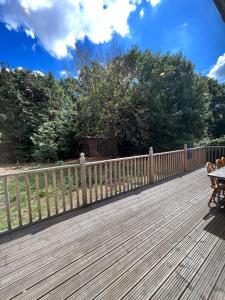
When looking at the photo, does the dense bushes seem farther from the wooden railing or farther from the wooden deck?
the wooden deck

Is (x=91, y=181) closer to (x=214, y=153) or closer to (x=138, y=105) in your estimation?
(x=214, y=153)

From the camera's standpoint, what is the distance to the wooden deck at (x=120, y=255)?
1710 millimetres

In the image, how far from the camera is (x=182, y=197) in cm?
404

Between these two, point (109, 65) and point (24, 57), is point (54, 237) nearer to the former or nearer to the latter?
point (109, 65)

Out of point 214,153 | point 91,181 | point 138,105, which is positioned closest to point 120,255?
point 91,181

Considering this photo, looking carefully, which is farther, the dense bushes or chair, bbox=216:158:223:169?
the dense bushes

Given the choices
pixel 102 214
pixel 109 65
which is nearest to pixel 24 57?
pixel 109 65

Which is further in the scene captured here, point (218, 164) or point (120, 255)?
point (218, 164)

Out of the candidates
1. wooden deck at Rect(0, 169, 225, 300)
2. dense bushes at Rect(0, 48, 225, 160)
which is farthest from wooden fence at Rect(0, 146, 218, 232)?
dense bushes at Rect(0, 48, 225, 160)

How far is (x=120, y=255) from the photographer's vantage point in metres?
2.19

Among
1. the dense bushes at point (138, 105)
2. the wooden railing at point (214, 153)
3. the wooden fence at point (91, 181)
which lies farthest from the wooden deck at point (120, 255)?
the dense bushes at point (138, 105)

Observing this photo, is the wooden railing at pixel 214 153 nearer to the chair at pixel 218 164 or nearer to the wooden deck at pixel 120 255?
the chair at pixel 218 164

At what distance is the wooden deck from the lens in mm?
1710

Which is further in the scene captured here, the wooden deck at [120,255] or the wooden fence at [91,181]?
the wooden fence at [91,181]
